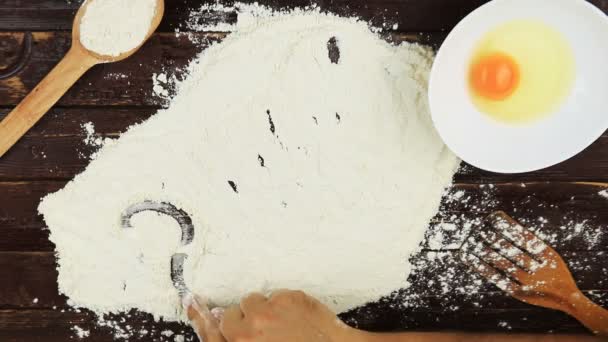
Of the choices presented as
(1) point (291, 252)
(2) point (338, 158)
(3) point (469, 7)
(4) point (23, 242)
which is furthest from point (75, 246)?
(3) point (469, 7)

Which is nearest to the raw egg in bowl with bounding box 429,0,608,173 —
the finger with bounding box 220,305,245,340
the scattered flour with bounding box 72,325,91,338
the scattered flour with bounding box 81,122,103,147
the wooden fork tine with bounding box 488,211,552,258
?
the wooden fork tine with bounding box 488,211,552,258

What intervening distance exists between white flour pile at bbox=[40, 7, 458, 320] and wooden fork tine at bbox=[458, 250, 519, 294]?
0.10 meters

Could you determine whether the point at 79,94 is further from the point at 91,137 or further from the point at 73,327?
the point at 73,327

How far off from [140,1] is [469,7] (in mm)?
519

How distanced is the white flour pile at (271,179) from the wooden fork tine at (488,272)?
100mm

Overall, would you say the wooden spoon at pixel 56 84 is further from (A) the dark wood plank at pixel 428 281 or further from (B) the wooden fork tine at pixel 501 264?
(B) the wooden fork tine at pixel 501 264

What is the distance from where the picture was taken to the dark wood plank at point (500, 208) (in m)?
0.90

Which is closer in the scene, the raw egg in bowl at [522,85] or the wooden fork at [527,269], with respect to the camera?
the raw egg in bowl at [522,85]

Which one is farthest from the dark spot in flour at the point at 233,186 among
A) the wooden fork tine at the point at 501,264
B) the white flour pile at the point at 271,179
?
the wooden fork tine at the point at 501,264

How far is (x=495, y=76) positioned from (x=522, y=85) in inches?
2.4

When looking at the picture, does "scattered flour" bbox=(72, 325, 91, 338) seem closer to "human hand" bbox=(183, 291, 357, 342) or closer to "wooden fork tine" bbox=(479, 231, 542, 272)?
"human hand" bbox=(183, 291, 357, 342)

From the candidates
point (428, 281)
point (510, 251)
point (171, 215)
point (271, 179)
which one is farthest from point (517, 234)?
point (171, 215)

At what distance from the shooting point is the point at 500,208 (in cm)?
92

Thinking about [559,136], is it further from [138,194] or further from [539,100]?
[138,194]
